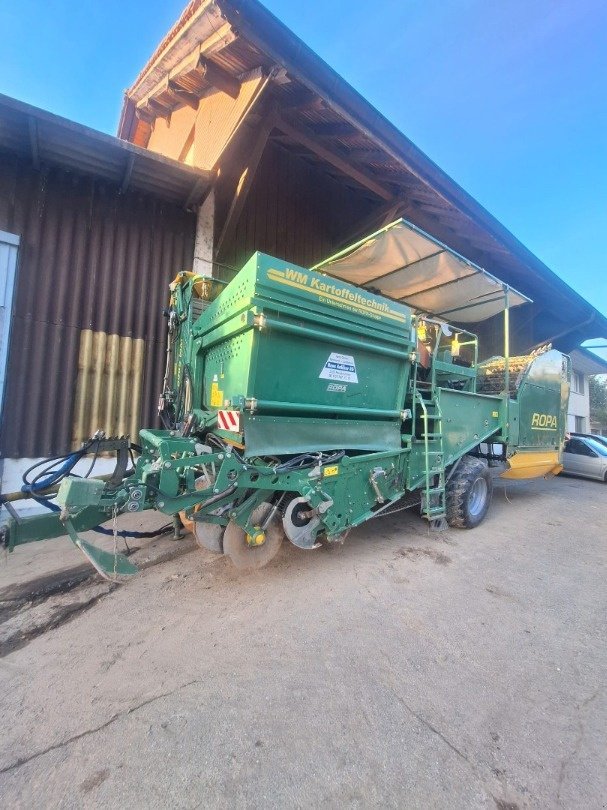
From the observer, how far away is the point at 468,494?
4.82 meters

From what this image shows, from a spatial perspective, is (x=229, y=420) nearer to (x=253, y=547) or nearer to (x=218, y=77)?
(x=253, y=547)

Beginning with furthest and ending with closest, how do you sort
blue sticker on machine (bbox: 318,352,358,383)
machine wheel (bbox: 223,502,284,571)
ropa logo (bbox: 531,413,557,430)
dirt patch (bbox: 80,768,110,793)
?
ropa logo (bbox: 531,413,557,430)
blue sticker on machine (bbox: 318,352,358,383)
machine wheel (bbox: 223,502,284,571)
dirt patch (bbox: 80,768,110,793)

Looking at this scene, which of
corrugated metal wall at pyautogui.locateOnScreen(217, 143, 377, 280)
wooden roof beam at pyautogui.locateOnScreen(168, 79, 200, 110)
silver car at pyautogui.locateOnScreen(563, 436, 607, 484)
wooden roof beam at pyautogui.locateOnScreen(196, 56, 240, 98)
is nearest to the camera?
wooden roof beam at pyautogui.locateOnScreen(196, 56, 240, 98)

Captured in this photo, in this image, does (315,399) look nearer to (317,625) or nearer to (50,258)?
(317,625)

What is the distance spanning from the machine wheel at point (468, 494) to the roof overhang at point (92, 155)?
6.00m

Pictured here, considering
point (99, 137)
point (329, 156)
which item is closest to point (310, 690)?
point (99, 137)

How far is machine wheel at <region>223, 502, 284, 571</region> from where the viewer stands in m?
3.16

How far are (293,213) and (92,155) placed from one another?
4.10 meters

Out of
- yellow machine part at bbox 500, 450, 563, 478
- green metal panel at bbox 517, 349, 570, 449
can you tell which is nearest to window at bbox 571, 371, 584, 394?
green metal panel at bbox 517, 349, 570, 449

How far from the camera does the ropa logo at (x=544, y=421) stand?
6051 millimetres

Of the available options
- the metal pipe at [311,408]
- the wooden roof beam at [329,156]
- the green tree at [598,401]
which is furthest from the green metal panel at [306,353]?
the green tree at [598,401]

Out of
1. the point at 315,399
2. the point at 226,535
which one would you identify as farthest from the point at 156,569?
the point at 315,399

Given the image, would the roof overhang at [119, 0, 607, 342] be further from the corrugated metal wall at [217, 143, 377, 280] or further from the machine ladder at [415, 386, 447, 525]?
the machine ladder at [415, 386, 447, 525]

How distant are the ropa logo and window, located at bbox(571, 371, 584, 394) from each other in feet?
56.5
